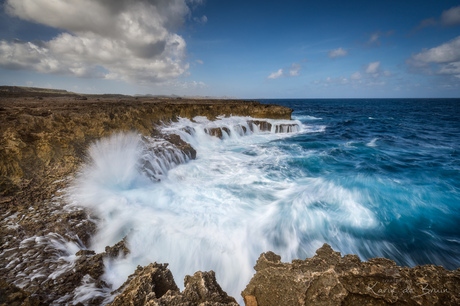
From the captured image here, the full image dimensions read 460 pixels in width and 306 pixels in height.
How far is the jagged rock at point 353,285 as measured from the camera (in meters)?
2.05

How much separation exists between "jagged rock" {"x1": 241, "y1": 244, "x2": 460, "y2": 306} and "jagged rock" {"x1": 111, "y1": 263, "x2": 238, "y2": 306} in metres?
0.52

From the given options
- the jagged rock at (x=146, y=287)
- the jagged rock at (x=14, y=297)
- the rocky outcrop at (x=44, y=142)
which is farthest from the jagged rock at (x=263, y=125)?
the jagged rock at (x=14, y=297)

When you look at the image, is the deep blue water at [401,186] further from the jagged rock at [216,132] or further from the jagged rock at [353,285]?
the jagged rock at [216,132]

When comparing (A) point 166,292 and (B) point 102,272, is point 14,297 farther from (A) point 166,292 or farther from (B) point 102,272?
(A) point 166,292

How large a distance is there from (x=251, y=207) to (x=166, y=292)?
4742 mm

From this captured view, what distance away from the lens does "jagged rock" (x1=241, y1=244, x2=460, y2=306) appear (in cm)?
205

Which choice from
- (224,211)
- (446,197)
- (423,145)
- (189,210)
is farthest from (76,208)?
(423,145)

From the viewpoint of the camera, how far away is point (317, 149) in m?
14.4

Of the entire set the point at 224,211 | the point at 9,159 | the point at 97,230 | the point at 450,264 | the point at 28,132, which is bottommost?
the point at 450,264

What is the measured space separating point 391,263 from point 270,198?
4.76m

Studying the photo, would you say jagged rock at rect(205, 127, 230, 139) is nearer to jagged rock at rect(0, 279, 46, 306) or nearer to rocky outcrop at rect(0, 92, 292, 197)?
rocky outcrop at rect(0, 92, 292, 197)

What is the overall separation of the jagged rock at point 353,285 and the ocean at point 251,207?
1.85m

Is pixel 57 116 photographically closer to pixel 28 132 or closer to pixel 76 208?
pixel 28 132

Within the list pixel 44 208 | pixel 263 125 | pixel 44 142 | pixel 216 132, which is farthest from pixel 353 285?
pixel 263 125
